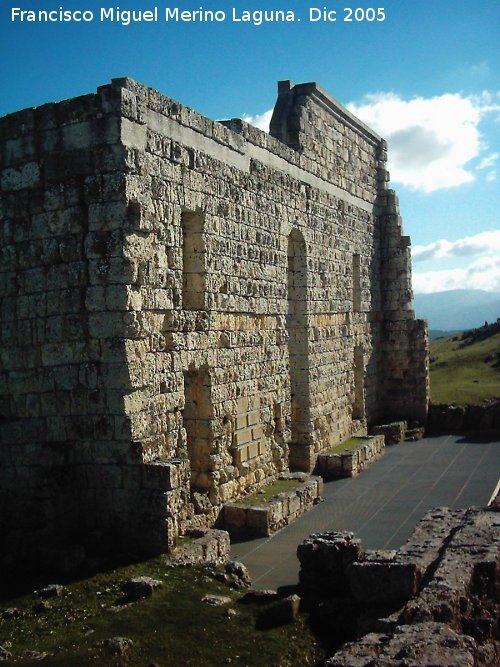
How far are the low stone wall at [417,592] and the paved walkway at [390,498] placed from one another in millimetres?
902

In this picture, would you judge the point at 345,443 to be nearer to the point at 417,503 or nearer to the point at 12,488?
the point at 417,503

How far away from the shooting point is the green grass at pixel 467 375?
22.4 m

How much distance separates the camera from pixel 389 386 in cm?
2231

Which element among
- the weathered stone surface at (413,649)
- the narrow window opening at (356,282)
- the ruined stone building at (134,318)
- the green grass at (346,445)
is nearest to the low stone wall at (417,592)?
the weathered stone surface at (413,649)

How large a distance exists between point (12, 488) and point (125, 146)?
459cm

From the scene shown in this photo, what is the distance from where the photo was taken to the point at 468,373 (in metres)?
26.2

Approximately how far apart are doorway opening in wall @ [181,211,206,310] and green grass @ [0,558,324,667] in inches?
171

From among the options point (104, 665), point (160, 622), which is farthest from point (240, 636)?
point (104, 665)

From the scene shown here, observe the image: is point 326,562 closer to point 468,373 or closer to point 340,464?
point 340,464

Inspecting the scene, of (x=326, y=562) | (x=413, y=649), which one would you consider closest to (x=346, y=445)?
(x=326, y=562)

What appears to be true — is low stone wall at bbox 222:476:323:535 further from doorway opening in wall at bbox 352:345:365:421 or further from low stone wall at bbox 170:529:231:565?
doorway opening in wall at bbox 352:345:365:421

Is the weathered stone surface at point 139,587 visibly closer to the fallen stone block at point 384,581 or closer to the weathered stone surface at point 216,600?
the weathered stone surface at point 216,600

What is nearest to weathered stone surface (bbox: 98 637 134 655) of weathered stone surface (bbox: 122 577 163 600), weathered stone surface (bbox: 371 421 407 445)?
weathered stone surface (bbox: 122 577 163 600)

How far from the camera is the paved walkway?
1065cm
